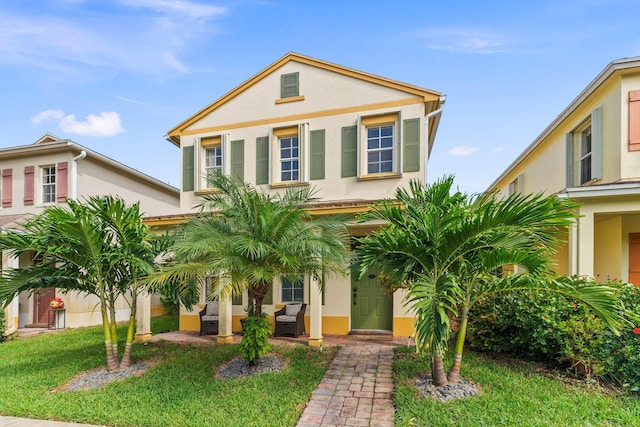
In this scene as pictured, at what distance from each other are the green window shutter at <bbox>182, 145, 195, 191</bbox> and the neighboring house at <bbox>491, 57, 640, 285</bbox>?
9742 millimetres

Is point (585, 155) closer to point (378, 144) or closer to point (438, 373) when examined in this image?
point (378, 144)

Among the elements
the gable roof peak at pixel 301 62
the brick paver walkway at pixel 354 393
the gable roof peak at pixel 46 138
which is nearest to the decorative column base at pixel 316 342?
the brick paver walkway at pixel 354 393

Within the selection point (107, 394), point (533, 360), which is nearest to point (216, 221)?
point (107, 394)

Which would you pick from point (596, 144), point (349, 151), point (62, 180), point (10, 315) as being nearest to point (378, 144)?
point (349, 151)

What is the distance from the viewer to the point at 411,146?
856 cm

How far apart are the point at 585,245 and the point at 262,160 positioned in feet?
26.8

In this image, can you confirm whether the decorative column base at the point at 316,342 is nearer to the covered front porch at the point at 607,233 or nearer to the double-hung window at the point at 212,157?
the covered front porch at the point at 607,233

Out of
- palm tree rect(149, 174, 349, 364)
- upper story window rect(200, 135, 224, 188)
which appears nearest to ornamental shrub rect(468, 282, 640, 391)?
palm tree rect(149, 174, 349, 364)

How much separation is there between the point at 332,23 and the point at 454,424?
9404mm

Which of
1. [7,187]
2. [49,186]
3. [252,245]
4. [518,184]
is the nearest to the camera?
[252,245]

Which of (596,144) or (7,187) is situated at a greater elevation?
(596,144)

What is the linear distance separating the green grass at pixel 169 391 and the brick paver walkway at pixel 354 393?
21 centimetres

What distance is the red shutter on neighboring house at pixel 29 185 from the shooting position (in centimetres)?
1209

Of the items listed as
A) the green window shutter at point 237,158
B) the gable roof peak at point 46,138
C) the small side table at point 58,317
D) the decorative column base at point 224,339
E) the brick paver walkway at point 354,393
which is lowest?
the small side table at point 58,317
